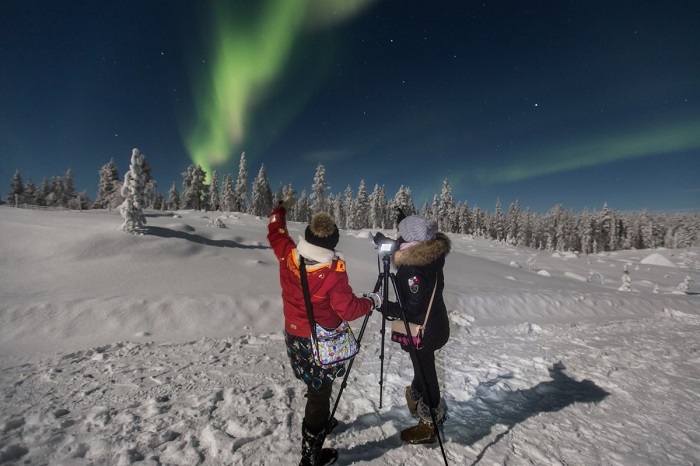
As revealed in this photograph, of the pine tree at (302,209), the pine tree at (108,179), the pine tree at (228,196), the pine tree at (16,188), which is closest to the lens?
the pine tree at (108,179)

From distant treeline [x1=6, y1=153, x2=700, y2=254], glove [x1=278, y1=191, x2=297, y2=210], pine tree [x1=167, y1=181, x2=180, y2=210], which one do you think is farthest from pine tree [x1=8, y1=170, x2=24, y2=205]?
glove [x1=278, y1=191, x2=297, y2=210]

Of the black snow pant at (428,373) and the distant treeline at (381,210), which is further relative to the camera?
the distant treeline at (381,210)

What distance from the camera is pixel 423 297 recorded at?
148 inches

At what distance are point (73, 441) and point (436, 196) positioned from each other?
82.2 m

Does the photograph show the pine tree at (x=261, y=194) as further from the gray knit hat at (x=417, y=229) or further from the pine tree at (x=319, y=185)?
the gray knit hat at (x=417, y=229)

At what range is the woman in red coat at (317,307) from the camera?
316 centimetres

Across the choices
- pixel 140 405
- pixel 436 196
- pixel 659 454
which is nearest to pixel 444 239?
pixel 659 454

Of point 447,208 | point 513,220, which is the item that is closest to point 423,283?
point 447,208

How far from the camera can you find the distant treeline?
6278 centimetres

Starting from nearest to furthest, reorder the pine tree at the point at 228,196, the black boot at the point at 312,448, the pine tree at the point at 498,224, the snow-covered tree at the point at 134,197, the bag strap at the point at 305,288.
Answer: the bag strap at the point at 305,288
the black boot at the point at 312,448
the snow-covered tree at the point at 134,197
the pine tree at the point at 228,196
the pine tree at the point at 498,224

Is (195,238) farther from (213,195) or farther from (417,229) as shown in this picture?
(213,195)

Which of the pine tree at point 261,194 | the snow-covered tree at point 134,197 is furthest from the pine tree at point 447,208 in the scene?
the snow-covered tree at point 134,197

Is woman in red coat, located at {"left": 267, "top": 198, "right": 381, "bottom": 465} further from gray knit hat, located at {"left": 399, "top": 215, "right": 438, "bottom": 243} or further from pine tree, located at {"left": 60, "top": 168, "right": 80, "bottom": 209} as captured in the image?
pine tree, located at {"left": 60, "top": 168, "right": 80, "bottom": 209}

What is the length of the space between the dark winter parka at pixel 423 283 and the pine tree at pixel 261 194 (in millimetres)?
64275
